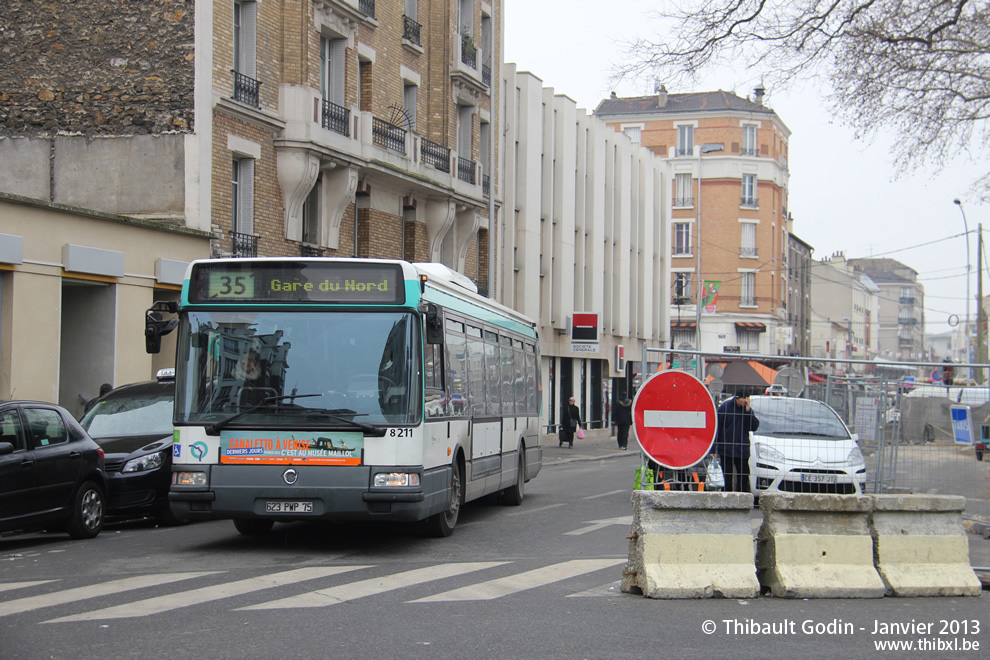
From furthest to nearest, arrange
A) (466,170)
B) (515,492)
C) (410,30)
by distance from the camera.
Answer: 1. (466,170)
2. (410,30)
3. (515,492)

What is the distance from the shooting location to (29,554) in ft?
37.1

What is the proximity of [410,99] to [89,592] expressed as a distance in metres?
24.3

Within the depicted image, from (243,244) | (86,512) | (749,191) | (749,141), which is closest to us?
(86,512)

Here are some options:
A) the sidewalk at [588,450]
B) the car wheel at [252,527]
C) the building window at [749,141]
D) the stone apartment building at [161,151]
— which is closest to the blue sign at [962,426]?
the car wheel at [252,527]

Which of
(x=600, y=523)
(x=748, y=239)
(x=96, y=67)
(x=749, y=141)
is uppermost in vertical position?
(x=749, y=141)

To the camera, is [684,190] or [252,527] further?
[684,190]

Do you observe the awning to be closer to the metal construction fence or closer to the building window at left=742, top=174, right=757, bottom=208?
the building window at left=742, top=174, right=757, bottom=208

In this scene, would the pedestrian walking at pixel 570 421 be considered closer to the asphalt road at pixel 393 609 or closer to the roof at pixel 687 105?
→ the asphalt road at pixel 393 609

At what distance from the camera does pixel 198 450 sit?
35.6 ft

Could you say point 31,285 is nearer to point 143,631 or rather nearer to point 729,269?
point 143,631

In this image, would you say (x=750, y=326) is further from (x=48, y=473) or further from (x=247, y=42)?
(x=48, y=473)

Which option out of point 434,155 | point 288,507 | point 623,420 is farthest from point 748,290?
point 288,507

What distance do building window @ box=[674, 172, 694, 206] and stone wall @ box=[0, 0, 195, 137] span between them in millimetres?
59036

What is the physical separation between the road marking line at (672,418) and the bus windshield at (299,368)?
8.68 ft
